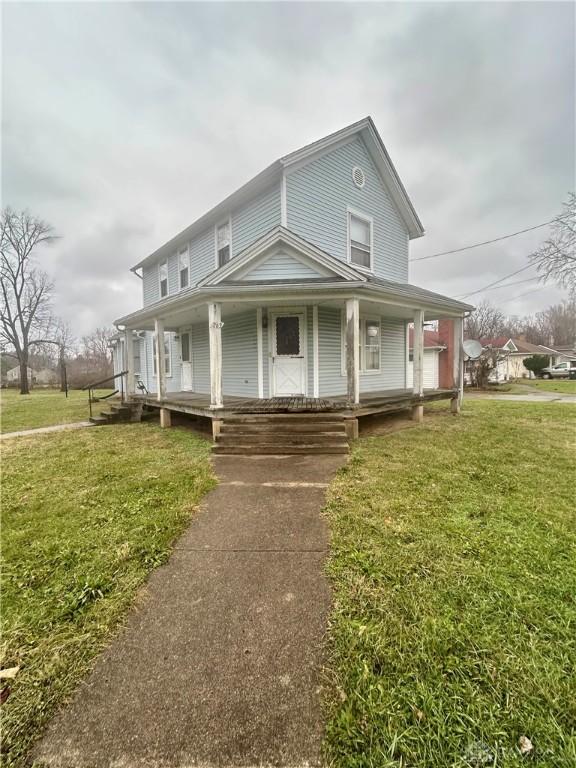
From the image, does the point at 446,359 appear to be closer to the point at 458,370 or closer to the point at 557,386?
the point at 557,386

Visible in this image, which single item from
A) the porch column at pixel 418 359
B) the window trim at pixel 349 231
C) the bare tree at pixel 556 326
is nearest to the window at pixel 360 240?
the window trim at pixel 349 231

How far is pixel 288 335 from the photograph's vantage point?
29.0ft

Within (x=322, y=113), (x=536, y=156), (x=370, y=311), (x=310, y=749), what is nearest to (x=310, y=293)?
(x=370, y=311)

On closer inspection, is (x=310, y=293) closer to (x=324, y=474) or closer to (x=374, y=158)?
(x=324, y=474)

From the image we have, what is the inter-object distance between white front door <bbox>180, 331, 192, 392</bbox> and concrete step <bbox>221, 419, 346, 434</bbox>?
639 cm

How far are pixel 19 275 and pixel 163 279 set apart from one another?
21.2 meters

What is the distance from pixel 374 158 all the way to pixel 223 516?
39.0 ft

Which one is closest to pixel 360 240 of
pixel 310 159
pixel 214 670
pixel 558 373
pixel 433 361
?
pixel 310 159

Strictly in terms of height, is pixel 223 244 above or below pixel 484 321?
below

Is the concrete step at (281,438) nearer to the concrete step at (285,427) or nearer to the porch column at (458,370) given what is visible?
the concrete step at (285,427)

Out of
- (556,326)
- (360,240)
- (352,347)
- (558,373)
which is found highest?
(556,326)

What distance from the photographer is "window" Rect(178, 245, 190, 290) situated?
1273cm

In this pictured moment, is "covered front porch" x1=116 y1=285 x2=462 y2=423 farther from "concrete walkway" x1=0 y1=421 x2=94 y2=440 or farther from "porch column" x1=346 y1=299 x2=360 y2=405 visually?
"concrete walkway" x1=0 y1=421 x2=94 y2=440

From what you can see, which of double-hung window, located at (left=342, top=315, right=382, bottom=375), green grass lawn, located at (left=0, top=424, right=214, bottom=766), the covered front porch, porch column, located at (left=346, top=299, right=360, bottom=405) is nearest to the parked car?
the covered front porch
